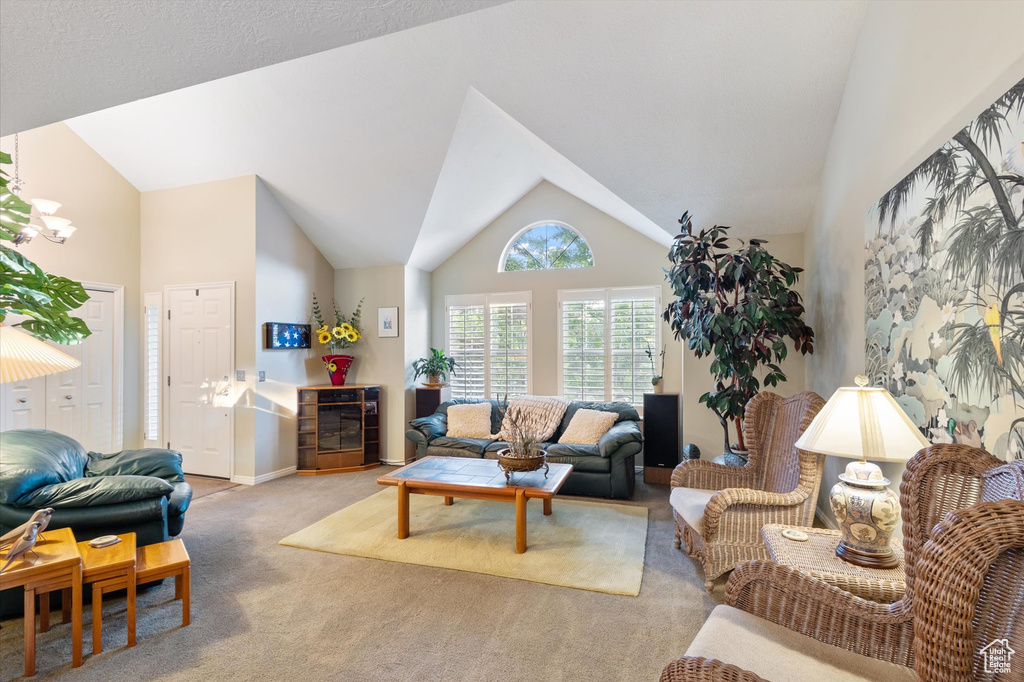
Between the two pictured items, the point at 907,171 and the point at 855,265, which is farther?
the point at 855,265

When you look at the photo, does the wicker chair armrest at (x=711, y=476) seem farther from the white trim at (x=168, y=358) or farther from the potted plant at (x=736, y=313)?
the white trim at (x=168, y=358)

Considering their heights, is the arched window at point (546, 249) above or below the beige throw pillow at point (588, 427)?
above

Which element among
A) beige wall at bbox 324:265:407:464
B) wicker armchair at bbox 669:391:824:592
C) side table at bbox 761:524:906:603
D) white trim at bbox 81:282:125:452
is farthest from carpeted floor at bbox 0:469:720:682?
white trim at bbox 81:282:125:452

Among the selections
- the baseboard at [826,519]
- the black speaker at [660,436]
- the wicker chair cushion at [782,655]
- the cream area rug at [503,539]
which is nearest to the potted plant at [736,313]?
the baseboard at [826,519]

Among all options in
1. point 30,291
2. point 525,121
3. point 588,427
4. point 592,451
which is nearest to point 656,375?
point 588,427

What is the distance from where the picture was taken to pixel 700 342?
3.74m

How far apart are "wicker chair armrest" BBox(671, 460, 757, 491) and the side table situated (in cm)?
99

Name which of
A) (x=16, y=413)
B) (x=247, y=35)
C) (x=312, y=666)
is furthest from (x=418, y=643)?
(x=16, y=413)

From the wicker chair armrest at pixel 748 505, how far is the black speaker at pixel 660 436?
2.30 metres

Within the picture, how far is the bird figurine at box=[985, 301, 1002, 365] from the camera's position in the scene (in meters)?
1.47

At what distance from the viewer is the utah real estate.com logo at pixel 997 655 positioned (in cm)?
99

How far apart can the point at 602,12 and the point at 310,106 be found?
266 cm

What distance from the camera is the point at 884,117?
248 cm

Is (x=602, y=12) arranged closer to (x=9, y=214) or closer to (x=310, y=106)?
(x=310, y=106)
